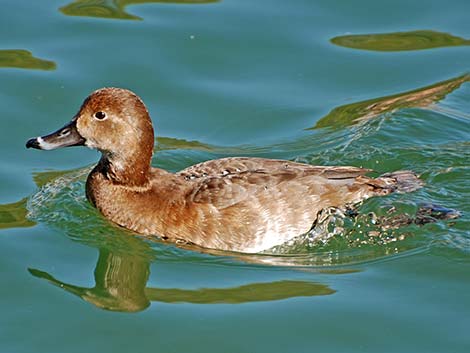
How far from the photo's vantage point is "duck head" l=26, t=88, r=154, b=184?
26.9 ft

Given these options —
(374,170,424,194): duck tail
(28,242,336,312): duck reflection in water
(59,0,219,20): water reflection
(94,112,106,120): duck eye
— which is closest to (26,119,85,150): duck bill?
(94,112,106,120): duck eye

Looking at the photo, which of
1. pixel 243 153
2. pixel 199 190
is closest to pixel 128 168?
pixel 199 190

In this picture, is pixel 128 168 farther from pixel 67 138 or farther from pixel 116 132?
pixel 67 138

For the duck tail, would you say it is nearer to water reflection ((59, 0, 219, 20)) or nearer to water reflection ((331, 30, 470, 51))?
water reflection ((331, 30, 470, 51))

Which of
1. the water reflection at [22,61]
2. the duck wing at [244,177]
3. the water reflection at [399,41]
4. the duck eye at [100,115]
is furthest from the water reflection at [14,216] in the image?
the water reflection at [399,41]

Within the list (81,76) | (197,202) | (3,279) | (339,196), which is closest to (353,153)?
(339,196)

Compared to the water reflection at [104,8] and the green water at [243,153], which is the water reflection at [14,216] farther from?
the water reflection at [104,8]

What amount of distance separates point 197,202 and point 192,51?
3.55 metres

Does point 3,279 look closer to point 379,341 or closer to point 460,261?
point 379,341

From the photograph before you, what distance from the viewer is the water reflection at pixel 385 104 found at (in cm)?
1026

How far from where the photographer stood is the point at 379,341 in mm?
6664

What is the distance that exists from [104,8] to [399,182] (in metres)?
4.75

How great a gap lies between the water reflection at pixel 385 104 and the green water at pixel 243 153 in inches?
0.8

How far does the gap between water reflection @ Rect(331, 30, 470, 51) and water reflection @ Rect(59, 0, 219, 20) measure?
1.77 meters
